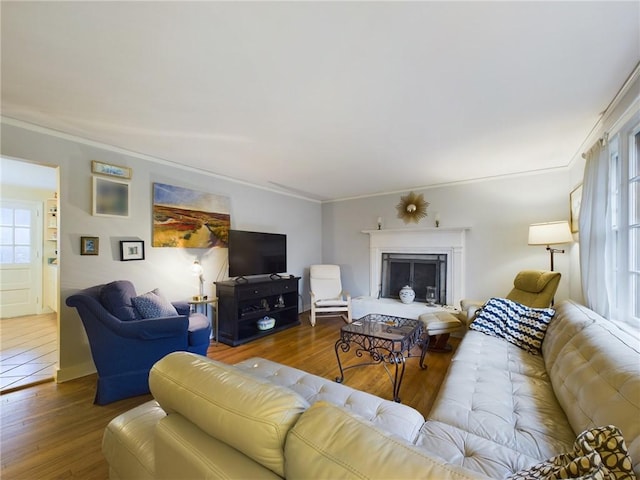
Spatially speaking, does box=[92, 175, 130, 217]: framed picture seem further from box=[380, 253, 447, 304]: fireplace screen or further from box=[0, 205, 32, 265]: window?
box=[380, 253, 447, 304]: fireplace screen

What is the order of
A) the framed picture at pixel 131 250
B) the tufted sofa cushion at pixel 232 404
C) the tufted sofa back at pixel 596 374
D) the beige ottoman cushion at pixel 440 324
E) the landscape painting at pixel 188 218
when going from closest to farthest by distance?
the tufted sofa cushion at pixel 232 404 < the tufted sofa back at pixel 596 374 < the framed picture at pixel 131 250 < the beige ottoman cushion at pixel 440 324 < the landscape painting at pixel 188 218

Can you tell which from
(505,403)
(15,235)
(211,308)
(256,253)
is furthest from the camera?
(15,235)

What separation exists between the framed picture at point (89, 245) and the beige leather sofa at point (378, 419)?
2074mm

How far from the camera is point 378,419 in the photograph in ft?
4.15

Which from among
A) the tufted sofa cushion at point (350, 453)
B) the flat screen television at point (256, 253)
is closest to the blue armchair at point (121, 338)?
the flat screen television at point (256, 253)

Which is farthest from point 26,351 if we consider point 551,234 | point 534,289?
point 551,234

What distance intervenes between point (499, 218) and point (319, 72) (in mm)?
3557

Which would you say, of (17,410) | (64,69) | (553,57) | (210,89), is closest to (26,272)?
(17,410)

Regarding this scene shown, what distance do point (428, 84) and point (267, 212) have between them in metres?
3.31

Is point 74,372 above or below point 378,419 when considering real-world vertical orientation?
below

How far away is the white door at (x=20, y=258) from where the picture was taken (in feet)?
14.7

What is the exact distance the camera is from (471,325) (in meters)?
2.61

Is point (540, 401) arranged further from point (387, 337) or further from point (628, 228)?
point (628, 228)

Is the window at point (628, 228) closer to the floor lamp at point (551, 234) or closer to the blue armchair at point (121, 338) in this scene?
the floor lamp at point (551, 234)
